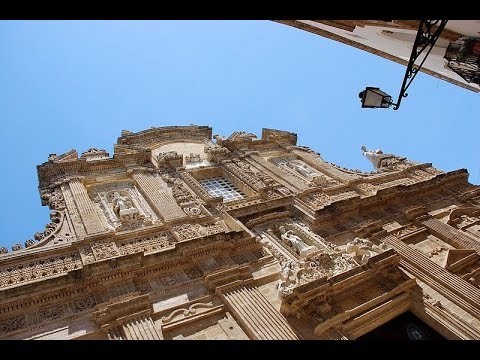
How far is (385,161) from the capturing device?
73.0 feet

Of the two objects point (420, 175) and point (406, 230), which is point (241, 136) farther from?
point (406, 230)

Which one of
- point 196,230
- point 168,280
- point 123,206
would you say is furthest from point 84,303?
point 123,206

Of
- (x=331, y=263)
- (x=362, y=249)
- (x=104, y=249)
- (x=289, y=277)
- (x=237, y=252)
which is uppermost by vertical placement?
(x=104, y=249)

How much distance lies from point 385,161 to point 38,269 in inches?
684

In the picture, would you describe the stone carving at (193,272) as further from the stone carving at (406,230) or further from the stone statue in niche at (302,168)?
the stone statue in niche at (302,168)

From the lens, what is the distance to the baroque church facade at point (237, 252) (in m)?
10.9

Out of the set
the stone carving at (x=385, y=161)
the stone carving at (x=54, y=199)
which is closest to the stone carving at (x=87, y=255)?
the stone carving at (x=54, y=199)

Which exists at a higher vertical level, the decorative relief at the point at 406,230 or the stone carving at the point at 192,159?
the stone carving at the point at 192,159

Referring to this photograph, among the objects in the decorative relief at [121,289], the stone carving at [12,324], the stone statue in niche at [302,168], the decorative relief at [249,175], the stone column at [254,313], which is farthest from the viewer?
the stone statue in niche at [302,168]

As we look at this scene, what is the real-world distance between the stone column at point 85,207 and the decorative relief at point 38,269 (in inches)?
44.7

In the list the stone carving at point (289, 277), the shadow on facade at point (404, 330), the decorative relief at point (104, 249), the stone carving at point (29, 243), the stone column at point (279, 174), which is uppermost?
the stone carving at point (29, 243)

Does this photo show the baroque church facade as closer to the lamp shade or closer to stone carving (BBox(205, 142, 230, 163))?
stone carving (BBox(205, 142, 230, 163))

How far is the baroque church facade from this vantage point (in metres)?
10.9
